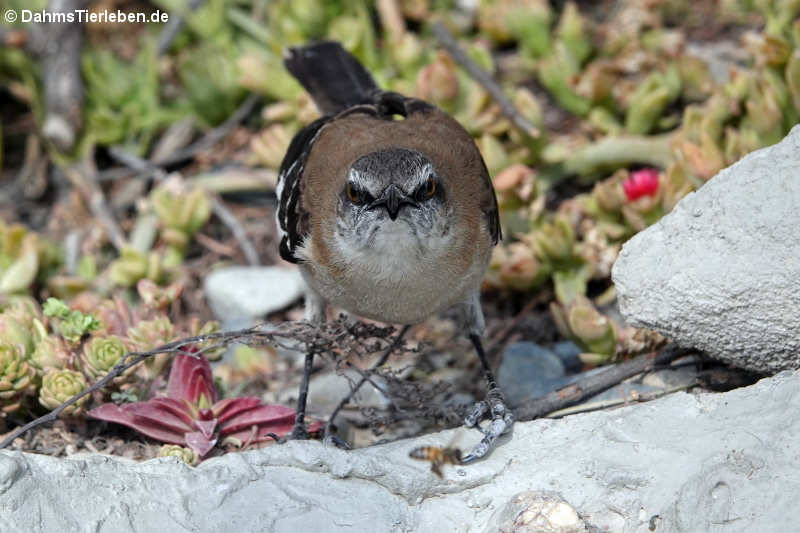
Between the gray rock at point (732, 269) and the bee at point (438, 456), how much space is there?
882 mm

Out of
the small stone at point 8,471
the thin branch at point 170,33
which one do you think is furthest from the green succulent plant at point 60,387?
the thin branch at point 170,33

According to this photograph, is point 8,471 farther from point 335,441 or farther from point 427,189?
point 427,189

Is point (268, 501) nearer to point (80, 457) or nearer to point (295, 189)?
point (80, 457)

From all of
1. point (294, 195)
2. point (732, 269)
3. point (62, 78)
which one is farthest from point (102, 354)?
point (62, 78)

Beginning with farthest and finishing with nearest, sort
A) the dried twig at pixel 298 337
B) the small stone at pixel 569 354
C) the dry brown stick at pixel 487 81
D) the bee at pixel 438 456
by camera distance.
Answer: the dry brown stick at pixel 487 81 → the small stone at pixel 569 354 → the dried twig at pixel 298 337 → the bee at pixel 438 456

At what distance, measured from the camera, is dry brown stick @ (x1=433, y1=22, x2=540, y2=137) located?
5207 millimetres

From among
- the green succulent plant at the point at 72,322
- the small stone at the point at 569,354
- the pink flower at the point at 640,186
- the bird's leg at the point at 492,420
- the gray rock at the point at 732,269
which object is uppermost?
the gray rock at the point at 732,269

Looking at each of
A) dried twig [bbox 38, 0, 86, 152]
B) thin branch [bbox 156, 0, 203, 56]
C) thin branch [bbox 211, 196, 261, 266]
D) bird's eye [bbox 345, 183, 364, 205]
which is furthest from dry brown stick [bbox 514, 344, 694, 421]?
thin branch [bbox 156, 0, 203, 56]

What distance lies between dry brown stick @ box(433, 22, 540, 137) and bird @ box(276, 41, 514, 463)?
0.90 metres

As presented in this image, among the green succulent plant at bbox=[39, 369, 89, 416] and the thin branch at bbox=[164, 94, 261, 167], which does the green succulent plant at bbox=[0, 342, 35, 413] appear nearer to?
the green succulent plant at bbox=[39, 369, 89, 416]

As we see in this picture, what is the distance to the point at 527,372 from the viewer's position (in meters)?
4.47

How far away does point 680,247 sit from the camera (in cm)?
336

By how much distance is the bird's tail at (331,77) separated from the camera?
4.90 m

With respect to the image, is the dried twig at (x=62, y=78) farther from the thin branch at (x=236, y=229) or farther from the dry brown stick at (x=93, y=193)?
the thin branch at (x=236, y=229)
